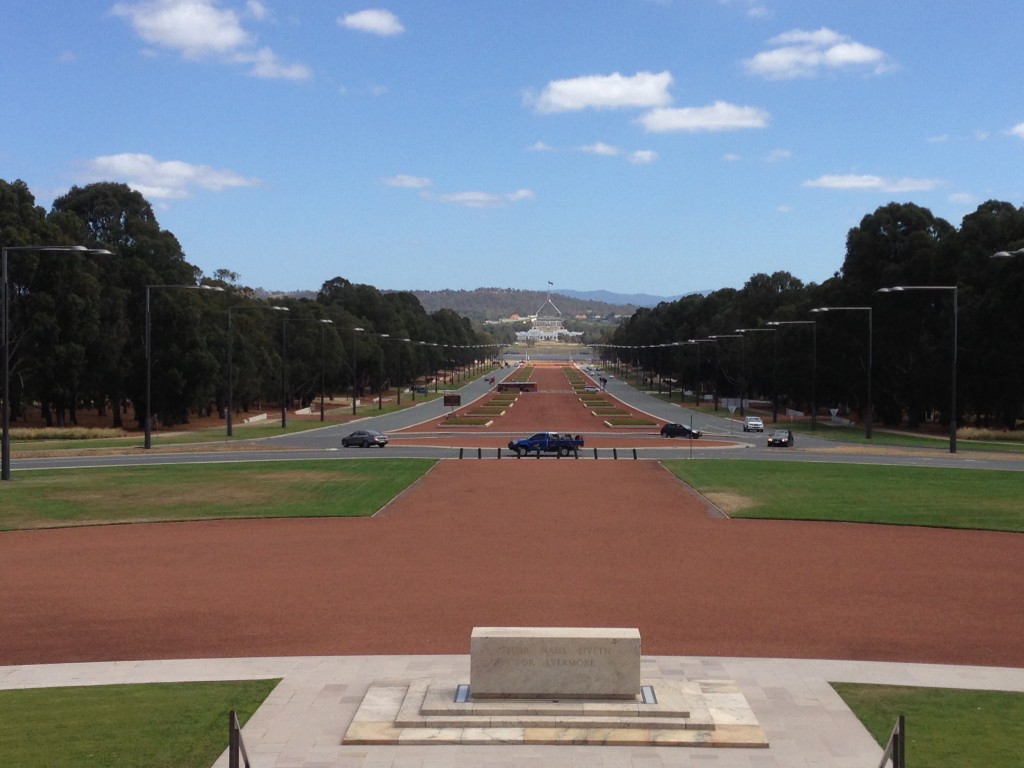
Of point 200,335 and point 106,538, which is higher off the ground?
point 200,335

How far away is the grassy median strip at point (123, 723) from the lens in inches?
504

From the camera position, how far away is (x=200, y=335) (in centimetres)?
8200

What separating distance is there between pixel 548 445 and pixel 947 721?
4190 centimetres

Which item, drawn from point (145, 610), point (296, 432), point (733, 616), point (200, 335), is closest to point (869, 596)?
point (733, 616)

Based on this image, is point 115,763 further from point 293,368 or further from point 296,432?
point 293,368

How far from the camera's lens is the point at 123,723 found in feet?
46.0

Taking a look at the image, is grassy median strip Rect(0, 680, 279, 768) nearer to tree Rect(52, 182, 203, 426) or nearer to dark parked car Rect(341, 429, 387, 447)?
dark parked car Rect(341, 429, 387, 447)

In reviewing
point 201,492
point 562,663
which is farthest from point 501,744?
point 201,492

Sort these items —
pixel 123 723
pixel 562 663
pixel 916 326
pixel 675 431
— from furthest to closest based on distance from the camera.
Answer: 1. pixel 916 326
2. pixel 675 431
3. pixel 562 663
4. pixel 123 723

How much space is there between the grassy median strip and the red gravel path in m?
2.32

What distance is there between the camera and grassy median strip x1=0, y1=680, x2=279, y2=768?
42.0ft

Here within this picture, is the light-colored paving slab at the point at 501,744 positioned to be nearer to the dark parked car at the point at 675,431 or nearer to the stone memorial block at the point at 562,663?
the stone memorial block at the point at 562,663

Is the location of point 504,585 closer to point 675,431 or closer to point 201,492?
point 201,492

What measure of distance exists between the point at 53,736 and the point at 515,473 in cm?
3354
